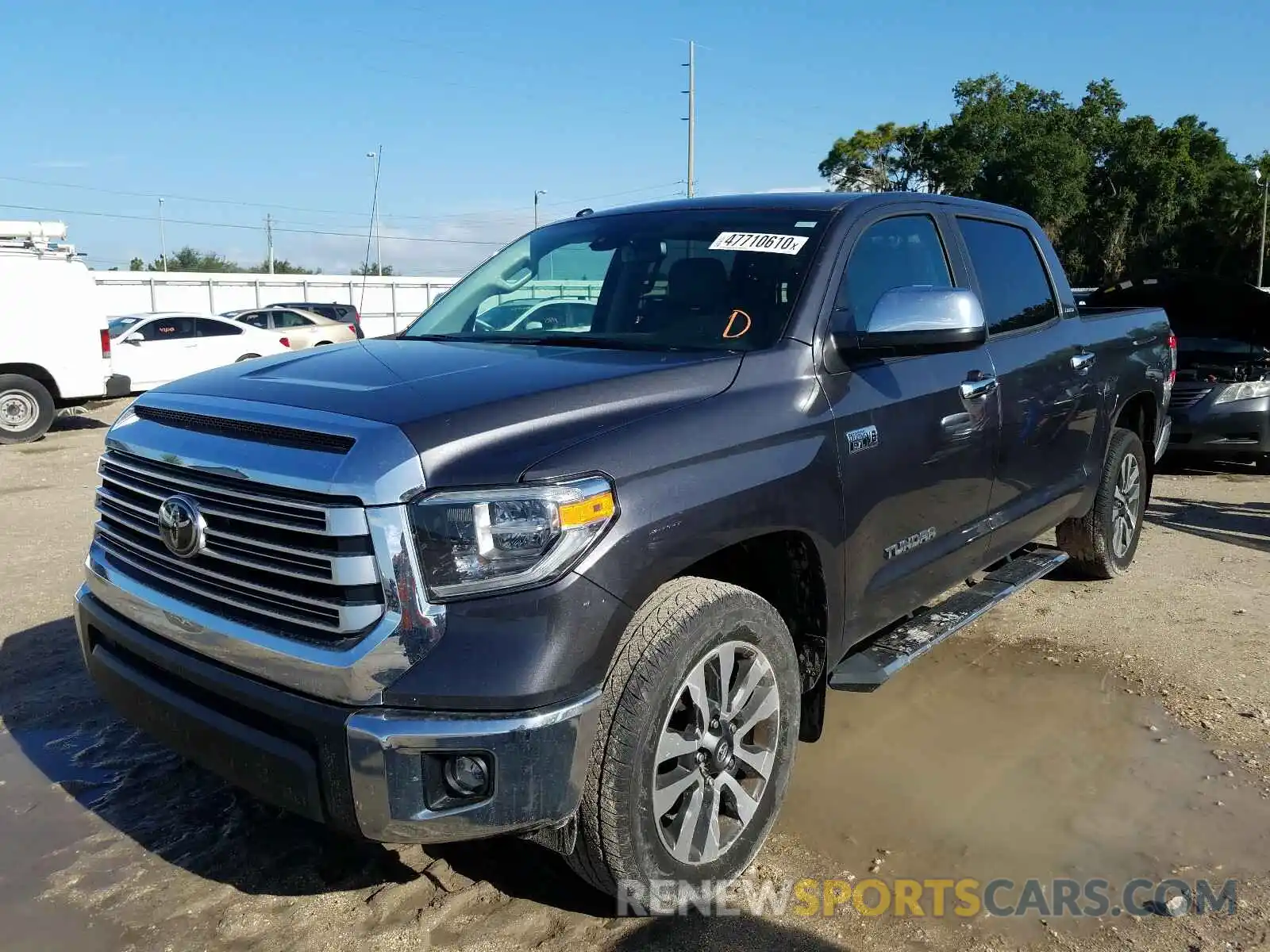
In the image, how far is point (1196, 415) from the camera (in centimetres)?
850

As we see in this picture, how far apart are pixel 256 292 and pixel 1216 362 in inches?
1242

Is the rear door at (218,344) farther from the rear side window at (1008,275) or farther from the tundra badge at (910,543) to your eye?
the tundra badge at (910,543)

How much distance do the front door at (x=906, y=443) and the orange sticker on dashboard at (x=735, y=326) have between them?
0.29 meters

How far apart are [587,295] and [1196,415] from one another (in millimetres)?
6874

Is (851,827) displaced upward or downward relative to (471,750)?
downward

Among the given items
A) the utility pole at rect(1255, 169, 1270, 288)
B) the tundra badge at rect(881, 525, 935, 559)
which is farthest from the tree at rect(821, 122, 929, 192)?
the tundra badge at rect(881, 525, 935, 559)

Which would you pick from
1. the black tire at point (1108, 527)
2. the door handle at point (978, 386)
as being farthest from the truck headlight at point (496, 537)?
the black tire at point (1108, 527)

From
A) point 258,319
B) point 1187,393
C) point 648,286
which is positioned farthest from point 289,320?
point 648,286

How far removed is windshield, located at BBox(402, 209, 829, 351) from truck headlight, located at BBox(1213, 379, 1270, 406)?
6.58 m

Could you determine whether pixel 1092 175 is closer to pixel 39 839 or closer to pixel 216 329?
pixel 216 329

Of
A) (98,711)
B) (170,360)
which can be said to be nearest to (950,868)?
(98,711)

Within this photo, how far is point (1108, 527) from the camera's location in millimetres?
5324

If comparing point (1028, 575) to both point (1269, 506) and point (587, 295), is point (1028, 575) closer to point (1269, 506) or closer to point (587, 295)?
point (587, 295)

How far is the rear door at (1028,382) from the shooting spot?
13.2 ft
